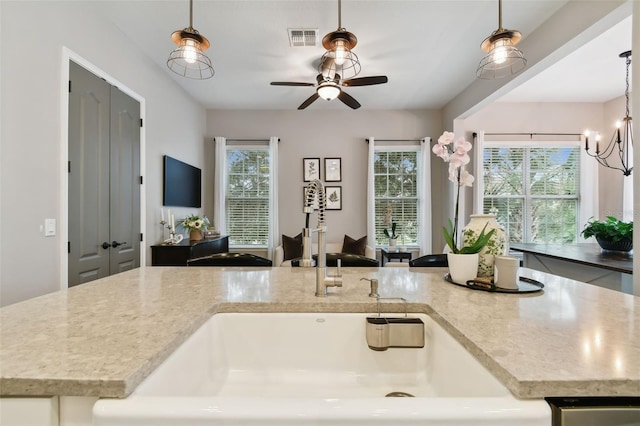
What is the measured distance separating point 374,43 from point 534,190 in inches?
147

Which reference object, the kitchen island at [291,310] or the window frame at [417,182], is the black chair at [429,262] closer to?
the kitchen island at [291,310]

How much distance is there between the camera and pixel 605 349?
24.5 inches

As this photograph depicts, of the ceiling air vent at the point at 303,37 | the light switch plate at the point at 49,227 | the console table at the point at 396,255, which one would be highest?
the ceiling air vent at the point at 303,37

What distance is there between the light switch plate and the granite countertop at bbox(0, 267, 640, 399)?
1.13 meters

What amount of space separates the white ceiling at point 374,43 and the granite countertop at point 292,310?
2.34 meters

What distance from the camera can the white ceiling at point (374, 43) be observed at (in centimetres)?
249

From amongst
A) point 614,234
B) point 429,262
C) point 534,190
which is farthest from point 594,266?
point 534,190

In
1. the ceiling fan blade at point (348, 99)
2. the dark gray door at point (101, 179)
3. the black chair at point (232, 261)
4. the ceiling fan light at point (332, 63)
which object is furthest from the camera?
the ceiling fan blade at point (348, 99)

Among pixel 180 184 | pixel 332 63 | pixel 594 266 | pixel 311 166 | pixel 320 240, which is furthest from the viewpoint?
pixel 311 166

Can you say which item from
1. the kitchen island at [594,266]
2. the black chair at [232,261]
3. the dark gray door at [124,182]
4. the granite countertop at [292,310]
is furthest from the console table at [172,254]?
the kitchen island at [594,266]

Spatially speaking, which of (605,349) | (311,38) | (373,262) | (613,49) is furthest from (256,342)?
(613,49)

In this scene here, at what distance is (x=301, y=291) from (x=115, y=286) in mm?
741

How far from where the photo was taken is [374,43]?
3.01 m

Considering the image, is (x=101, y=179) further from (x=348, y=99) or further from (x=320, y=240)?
(x=348, y=99)
